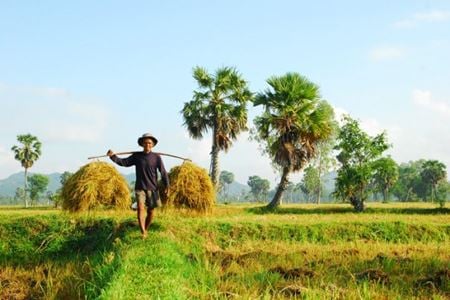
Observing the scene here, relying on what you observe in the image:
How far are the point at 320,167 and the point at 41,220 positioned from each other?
40490 mm

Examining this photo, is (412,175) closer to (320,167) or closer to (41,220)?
(320,167)

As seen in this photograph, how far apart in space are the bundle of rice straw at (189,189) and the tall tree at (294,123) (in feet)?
48.9

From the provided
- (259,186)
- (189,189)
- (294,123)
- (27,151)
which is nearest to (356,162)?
(294,123)

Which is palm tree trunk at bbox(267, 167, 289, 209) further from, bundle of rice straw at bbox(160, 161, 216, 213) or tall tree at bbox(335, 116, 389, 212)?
bundle of rice straw at bbox(160, 161, 216, 213)

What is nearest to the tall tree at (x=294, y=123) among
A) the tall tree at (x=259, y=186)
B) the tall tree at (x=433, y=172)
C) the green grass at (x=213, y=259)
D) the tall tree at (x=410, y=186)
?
the green grass at (x=213, y=259)

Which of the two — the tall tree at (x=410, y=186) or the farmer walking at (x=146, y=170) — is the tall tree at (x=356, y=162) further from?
the tall tree at (x=410, y=186)

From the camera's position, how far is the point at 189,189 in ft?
42.4

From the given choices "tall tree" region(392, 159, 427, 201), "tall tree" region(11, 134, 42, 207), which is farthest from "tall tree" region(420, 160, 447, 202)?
"tall tree" region(11, 134, 42, 207)

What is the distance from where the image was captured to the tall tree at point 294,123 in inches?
1104

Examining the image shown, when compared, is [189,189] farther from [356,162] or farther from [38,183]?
[38,183]

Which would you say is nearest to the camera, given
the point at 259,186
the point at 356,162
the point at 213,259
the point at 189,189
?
the point at 213,259

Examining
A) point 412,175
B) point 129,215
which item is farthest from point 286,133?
point 412,175

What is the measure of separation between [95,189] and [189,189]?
2.20m

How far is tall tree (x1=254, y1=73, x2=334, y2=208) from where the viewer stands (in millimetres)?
28047
